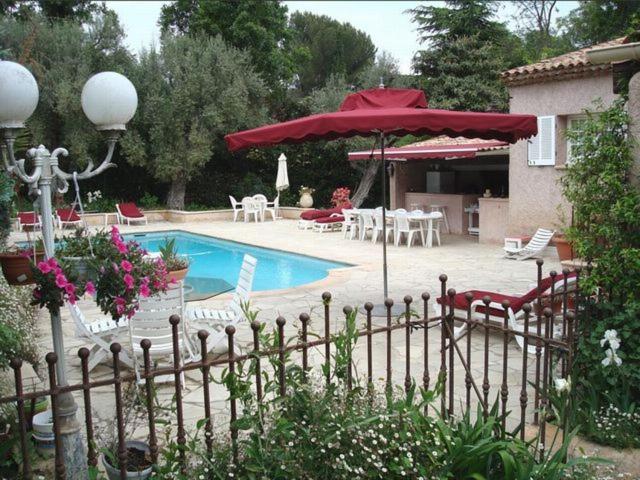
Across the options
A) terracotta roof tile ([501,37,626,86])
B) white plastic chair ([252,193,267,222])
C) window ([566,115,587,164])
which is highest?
terracotta roof tile ([501,37,626,86])

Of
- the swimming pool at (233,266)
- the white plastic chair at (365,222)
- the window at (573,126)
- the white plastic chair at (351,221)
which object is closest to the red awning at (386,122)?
the window at (573,126)

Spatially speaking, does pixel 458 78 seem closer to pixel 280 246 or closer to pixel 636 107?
pixel 280 246

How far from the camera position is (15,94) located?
117 inches

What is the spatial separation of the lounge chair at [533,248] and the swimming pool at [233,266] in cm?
343

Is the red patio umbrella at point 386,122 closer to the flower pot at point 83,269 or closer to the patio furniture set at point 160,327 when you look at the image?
the patio furniture set at point 160,327

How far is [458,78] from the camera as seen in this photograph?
75.0 ft

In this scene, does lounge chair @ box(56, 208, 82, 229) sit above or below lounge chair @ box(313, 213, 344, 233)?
above

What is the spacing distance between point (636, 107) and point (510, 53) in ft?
83.1

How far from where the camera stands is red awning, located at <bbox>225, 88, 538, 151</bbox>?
21.0 ft

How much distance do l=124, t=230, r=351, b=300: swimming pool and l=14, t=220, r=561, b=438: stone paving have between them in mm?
241

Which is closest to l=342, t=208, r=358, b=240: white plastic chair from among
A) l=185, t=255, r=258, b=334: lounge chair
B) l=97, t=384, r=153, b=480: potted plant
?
l=185, t=255, r=258, b=334: lounge chair

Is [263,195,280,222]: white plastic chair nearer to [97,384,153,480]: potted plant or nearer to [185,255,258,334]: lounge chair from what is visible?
[185,255,258,334]: lounge chair

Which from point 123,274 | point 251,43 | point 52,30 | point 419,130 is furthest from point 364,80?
point 123,274

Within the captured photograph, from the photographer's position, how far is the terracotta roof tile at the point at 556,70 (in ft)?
40.0
